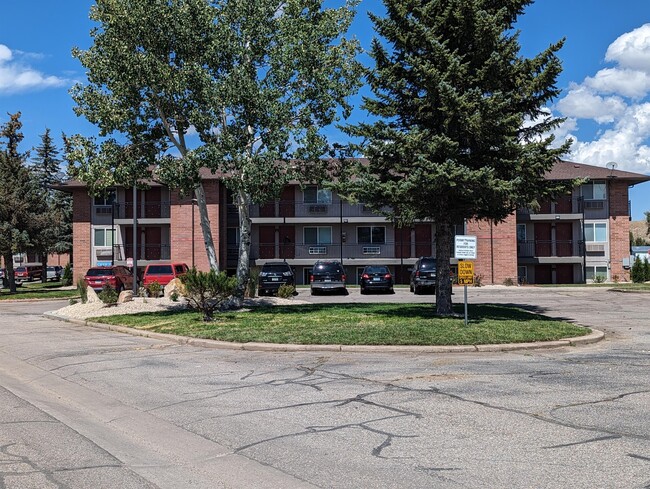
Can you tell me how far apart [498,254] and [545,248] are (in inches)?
177

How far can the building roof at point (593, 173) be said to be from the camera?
143 feet

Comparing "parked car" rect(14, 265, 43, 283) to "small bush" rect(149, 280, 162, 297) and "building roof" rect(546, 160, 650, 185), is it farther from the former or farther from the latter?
"building roof" rect(546, 160, 650, 185)

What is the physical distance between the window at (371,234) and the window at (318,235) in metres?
2.22

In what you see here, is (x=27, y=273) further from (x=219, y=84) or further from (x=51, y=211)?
(x=219, y=84)

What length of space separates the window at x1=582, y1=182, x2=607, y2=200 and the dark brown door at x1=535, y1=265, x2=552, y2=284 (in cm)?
585

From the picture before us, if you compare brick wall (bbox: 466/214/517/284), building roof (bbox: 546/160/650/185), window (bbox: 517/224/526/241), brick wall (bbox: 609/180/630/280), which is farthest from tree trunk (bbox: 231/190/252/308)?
brick wall (bbox: 609/180/630/280)

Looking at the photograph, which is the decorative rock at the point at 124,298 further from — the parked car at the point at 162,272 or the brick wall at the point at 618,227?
the brick wall at the point at 618,227

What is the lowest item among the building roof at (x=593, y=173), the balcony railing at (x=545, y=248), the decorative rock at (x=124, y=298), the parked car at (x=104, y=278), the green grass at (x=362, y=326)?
the green grass at (x=362, y=326)

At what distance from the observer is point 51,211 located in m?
44.3

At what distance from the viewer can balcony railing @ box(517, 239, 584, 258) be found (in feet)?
148

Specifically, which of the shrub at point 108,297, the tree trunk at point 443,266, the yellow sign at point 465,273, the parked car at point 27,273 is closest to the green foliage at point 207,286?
the tree trunk at point 443,266

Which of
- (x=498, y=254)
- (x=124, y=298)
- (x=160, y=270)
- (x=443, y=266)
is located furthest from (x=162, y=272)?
(x=498, y=254)

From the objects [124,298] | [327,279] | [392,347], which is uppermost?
[327,279]

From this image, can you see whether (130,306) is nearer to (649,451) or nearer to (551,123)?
(551,123)
